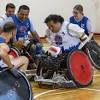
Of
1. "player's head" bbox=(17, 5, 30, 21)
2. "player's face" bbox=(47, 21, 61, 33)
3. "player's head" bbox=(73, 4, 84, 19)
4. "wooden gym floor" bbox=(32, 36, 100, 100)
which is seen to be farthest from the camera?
"player's head" bbox=(73, 4, 84, 19)

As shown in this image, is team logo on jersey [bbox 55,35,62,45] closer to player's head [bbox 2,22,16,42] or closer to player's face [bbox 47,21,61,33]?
player's face [bbox 47,21,61,33]

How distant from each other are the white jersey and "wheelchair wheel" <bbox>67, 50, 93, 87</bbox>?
0.25 meters

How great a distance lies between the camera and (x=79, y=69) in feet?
16.6

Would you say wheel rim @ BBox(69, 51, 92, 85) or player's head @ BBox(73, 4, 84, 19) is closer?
wheel rim @ BBox(69, 51, 92, 85)

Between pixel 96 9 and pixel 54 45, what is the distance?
7572 mm

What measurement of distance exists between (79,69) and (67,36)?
54 centimetres

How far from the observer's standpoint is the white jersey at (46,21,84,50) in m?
5.21

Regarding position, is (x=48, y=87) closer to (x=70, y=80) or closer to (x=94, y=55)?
(x=70, y=80)

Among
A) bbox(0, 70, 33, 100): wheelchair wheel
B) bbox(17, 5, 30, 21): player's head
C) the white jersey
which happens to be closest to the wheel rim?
the white jersey

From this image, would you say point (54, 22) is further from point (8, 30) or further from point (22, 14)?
point (8, 30)

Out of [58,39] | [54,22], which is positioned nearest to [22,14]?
[58,39]

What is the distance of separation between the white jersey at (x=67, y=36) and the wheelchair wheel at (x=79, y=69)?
25 centimetres

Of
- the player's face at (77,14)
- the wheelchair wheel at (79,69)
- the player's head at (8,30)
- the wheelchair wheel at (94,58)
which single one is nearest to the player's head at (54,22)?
the wheelchair wheel at (79,69)

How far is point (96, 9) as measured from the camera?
41.6 feet
